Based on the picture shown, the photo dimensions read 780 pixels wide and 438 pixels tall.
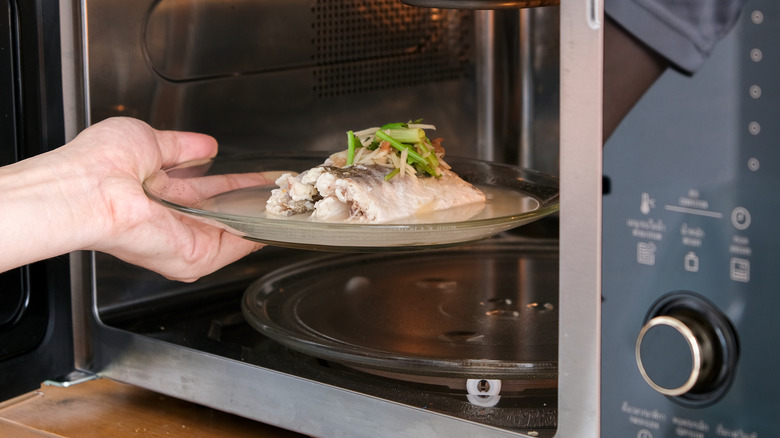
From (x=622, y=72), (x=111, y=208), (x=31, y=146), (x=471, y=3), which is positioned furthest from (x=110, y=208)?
(x=622, y=72)

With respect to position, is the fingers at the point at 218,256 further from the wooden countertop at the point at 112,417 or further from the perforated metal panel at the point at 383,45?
the perforated metal panel at the point at 383,45

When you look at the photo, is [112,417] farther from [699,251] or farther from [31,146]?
[699,251]

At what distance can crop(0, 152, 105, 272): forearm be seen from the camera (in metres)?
0.73

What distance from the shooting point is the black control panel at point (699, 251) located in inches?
17.8

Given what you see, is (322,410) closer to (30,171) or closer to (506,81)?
(30,171)

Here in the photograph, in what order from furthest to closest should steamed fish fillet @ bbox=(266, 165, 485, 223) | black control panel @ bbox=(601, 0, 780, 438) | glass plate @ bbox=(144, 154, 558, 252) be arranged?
1. steamed fish fillet @ bbox=(266, 165, 485, 223)
2. glass plate @ bbox=(144, 154, 558, 252)
3. black control panel @ bbox=(601, 0, 780, 438)

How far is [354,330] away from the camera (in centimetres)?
81

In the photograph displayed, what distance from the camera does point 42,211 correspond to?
74cm

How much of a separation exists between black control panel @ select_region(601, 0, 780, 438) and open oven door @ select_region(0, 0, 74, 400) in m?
0.58

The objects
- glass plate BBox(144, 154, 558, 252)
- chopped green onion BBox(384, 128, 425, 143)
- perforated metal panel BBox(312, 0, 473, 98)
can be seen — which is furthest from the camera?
perforated metal panel BBox(312, 0, 473, 98)

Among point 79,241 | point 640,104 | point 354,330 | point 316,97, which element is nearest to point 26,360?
point 79,241

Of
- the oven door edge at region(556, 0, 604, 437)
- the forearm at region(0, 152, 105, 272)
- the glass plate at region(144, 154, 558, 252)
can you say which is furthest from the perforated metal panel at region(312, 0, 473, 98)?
the oven door edge at region(556, 0, 604, 437)

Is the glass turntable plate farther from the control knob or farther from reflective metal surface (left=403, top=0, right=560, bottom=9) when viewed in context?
reflective metal surface (left=403, top=0, right=560, bottom=9)

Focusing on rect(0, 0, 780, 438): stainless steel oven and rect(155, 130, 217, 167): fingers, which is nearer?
rect(0, 0, 780, 438): stainless steel oven
